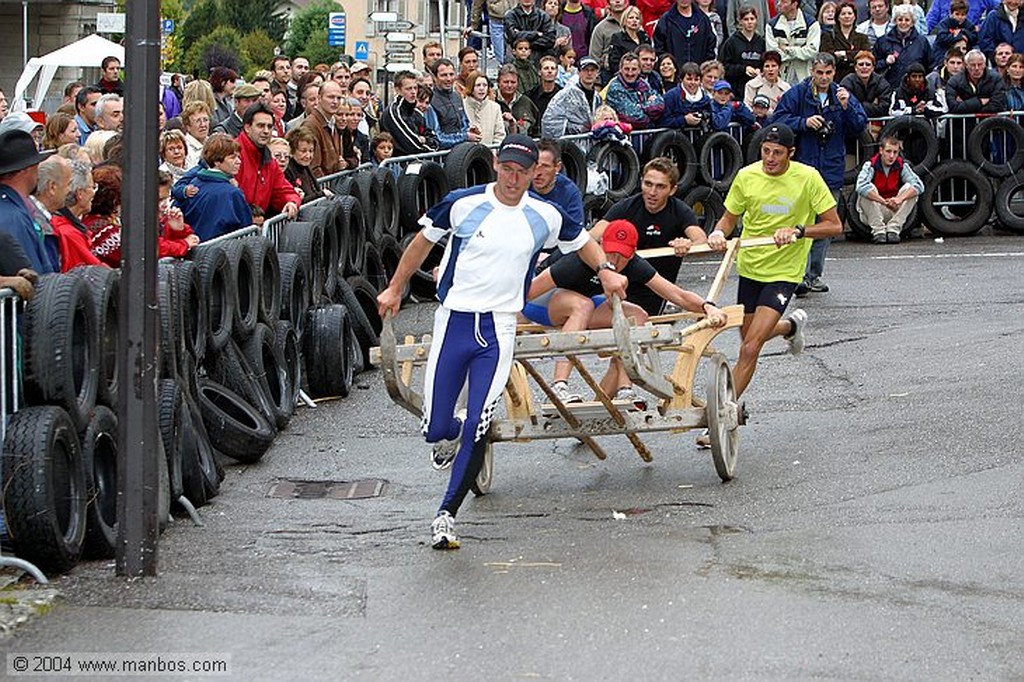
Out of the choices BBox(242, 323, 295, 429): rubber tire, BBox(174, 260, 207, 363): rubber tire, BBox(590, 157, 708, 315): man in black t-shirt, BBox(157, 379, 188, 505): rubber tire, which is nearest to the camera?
BBox(157, 379, 188, 505): rubber tire

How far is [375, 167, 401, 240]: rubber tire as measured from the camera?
1684 centimetres

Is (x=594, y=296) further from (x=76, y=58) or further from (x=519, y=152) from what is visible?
(x=76, y=58)

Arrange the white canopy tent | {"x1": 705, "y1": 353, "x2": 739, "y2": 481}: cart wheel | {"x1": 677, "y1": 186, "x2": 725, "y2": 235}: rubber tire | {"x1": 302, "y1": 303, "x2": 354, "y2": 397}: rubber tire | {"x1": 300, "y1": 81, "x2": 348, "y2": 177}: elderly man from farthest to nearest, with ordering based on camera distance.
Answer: the white canopy tent
{"x1": 677, "y1": 186, "x2": 725, "y2": 235}: rubber tire
{"x1": 300, "y1": 81, "x2": 348, "y2": 177}: elderly man
{"x1": 302, "y1": 303, "x2": 354, "y2": 397}: rubber tire
{"x1": 705, "y1": 353, "x2": 739, "y2": 481}: cart wheel

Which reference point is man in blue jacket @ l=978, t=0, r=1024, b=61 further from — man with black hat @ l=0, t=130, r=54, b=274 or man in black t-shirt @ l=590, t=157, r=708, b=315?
man with black hat @ l=0, t=130, r=54, b=274

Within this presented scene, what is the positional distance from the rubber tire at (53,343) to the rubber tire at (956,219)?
1448cm

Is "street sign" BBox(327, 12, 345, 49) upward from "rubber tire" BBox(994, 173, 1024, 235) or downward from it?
upward

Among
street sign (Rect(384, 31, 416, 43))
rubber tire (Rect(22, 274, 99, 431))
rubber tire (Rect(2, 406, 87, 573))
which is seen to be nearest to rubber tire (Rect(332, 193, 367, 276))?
rubber tire (Rect(22, 274, 99, 431))

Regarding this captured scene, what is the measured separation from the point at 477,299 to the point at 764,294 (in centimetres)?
342

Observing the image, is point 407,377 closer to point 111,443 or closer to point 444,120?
point 111,443

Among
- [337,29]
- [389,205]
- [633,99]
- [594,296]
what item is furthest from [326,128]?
[337,29]

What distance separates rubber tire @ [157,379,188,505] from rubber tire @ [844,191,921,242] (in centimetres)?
1257

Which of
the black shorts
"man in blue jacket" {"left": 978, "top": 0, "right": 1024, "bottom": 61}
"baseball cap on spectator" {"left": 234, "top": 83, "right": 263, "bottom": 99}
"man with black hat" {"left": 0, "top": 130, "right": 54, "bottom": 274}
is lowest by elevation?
the black shorts

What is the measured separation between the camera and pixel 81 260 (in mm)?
9594

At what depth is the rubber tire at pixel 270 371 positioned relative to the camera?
1226 cm
